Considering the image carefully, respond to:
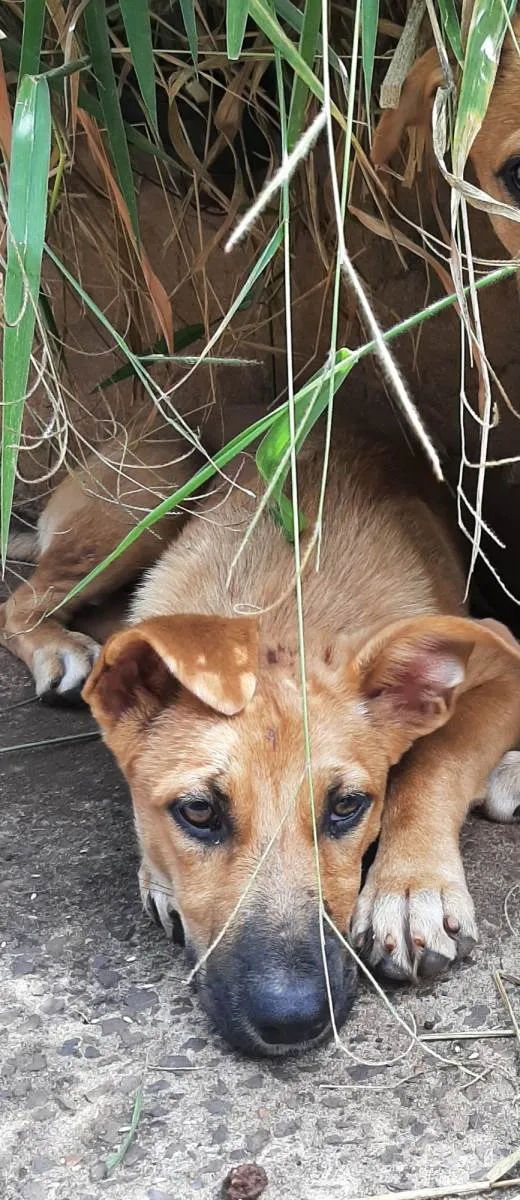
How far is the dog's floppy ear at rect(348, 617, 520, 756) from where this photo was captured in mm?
2379

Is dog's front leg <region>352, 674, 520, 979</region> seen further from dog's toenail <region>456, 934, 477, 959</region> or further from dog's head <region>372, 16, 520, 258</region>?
dog's head <region>372, 16, 520, 258</region>

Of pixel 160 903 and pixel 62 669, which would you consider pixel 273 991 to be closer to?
pixel 160 903

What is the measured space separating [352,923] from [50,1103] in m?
0.71

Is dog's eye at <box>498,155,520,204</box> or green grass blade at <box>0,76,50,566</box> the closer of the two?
green grass blade at <box>0,76,50,566</box>

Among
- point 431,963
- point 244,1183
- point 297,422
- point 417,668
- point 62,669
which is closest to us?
point 244,1183

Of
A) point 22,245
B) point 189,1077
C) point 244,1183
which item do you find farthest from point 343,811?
point 22,245

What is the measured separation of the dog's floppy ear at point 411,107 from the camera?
276 centimetres

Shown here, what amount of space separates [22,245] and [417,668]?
118 cm

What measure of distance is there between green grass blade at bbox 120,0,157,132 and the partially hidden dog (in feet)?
2.85

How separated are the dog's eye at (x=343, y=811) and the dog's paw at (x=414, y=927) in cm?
16

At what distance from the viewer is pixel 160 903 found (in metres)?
2.56

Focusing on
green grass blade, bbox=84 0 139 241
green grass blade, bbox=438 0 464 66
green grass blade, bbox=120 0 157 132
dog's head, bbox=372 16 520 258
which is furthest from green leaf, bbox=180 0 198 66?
dog's head, bbox=372 16 520 258

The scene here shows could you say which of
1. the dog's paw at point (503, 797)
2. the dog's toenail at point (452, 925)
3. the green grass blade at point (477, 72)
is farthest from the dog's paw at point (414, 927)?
A: the green grass blade at point (477, 72)

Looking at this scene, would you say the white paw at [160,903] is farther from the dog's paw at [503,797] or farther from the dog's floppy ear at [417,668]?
the dog's paw at [503,797]
